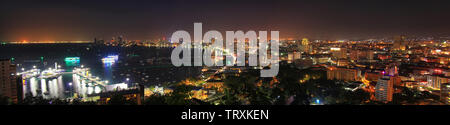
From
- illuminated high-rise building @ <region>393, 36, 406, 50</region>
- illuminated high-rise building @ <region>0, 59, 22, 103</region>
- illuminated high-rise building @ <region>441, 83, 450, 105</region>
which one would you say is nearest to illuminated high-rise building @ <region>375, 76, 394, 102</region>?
illuminated high-rise building @ <region>441, 83, 450, 105</region>

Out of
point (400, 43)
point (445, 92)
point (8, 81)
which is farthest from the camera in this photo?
point (400, 43)

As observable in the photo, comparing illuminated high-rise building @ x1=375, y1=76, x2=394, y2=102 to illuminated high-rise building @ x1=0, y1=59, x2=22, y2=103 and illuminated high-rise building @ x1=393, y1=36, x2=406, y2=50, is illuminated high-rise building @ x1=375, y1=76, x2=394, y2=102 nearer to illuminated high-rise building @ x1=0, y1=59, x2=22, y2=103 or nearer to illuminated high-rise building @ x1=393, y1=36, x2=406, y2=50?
illuminated high-rise building @ x1=0, y1=59, x2=22, y2=103

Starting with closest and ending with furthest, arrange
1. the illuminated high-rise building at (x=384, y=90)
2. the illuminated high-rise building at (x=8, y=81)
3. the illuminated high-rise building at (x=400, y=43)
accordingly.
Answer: the illuminated high-rise building at (x=8, y=81)
the illuminated high-rise building at (x=384, y=90)
the illuminated high-rise building at (x=400, y=43)

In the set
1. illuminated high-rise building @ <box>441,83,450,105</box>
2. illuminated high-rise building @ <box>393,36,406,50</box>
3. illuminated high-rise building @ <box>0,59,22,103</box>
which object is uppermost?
illuminated high-rise building @ <box>393,36,406,50</box>

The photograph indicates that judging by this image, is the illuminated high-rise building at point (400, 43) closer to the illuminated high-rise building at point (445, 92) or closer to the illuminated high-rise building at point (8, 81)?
the illuminated high-rise building at point (445, 92)

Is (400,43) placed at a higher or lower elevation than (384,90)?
higher

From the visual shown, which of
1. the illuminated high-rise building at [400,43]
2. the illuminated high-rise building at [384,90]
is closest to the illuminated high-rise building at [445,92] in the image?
the illuminated high-rise building at [384,90]

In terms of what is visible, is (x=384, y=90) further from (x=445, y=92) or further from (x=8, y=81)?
(x=8, y=81)

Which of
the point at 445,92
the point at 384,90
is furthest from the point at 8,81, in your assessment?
the point at 445,92
